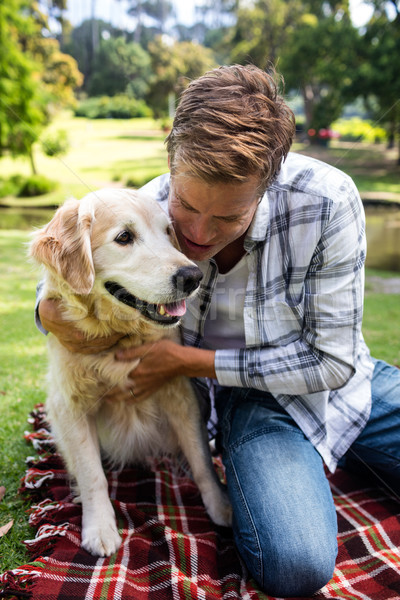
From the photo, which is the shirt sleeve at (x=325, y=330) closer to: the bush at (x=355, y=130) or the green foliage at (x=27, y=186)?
the bush at (x=355, y=130)

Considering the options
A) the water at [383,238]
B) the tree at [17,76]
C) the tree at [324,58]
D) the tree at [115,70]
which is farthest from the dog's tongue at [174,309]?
the tree at [324,58]

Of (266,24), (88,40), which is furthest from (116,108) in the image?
(266,24)

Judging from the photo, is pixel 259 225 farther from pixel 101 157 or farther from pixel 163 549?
Result: pixel 101 157

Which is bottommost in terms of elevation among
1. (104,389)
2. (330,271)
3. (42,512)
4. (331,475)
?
(331,475)

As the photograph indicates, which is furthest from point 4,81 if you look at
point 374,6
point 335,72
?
point 374,6

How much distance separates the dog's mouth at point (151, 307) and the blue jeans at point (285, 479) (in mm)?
510

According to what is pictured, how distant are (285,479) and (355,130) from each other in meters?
15.3

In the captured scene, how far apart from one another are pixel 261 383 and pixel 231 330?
0.29 meters

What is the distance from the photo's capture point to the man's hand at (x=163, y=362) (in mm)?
1927

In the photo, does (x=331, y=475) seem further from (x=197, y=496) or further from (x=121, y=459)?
(x=121, y=459)

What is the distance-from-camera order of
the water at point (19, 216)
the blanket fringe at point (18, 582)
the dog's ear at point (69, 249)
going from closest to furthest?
the blanket fringe at point (18, 582) < the dog's ear at point (69, 249) < the water at point (19, 216)

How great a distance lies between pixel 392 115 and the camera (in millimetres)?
15328

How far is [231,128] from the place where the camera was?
157 centimetres

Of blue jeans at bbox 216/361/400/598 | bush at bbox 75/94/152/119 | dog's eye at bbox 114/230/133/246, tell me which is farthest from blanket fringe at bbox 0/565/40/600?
bush at bbox 75/94/152/119
